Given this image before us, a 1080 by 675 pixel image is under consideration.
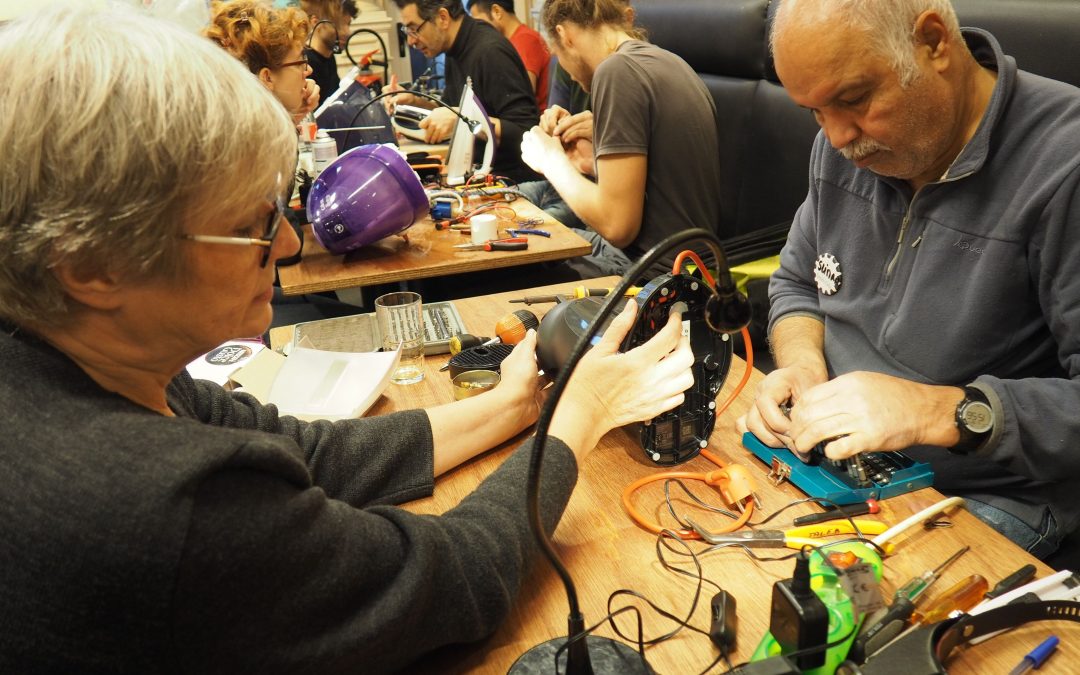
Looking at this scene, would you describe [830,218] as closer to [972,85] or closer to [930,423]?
[972,85]

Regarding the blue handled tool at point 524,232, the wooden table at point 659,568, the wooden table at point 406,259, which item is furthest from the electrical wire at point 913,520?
the blue handled tool at point 524,232

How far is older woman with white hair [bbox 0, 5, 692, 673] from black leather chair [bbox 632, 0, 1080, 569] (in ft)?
6.02

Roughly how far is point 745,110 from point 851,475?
2086 mm

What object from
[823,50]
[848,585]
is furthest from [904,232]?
[848,585]

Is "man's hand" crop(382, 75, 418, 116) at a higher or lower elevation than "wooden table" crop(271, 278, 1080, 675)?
lower

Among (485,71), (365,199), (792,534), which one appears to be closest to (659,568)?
(792,534)

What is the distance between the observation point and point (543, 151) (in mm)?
2660

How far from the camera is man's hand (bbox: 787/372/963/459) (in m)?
1.06

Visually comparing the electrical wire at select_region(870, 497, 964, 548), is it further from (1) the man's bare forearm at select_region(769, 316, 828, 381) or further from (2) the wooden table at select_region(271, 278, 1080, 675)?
(1) the man's bare forearm at select_region(769, 316, 828, 381)

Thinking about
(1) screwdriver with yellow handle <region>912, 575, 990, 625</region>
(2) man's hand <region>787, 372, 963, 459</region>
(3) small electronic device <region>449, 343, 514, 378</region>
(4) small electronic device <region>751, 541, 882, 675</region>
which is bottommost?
(3) small electronic device <region>449, 343, 514, 378</region>

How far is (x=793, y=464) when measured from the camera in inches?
42.9

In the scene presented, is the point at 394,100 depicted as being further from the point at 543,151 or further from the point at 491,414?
the point at 491,414

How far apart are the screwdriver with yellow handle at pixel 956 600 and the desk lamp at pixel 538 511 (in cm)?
30

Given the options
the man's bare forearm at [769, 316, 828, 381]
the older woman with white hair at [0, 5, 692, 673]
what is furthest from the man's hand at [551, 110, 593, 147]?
the older woman with white hair at [0, 5, 692, 673]
